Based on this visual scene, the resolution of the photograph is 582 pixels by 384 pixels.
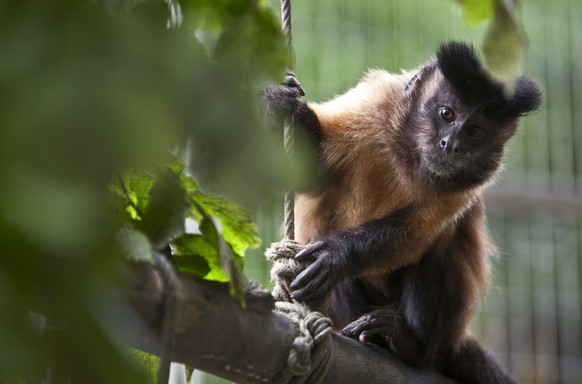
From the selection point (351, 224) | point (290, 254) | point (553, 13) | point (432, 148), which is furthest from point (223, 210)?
point (553, 13)

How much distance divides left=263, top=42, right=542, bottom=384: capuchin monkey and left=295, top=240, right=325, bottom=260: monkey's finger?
→ 0.36 m

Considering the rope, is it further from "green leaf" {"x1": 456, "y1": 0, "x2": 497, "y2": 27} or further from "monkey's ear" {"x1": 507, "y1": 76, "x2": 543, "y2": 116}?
"monkey's ear" {"x1": 507, "y1": 76, "x2": 543, "y2": 116}

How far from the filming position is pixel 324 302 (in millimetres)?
2920

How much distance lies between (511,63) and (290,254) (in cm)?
210

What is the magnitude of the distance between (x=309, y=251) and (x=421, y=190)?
1.01 m

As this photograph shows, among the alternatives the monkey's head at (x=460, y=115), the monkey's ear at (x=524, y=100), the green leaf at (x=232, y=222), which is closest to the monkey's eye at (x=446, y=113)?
the monkey's head at (x=460, y=115)

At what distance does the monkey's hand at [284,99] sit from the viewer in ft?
10.5

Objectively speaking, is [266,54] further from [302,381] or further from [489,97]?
[489,97]

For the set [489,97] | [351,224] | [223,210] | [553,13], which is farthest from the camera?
[553,13]

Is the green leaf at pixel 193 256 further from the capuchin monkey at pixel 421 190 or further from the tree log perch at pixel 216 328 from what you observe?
the capuchin monkey at pixel 421 190

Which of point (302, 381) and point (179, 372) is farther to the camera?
point (179, 372)

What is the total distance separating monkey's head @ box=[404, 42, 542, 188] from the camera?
3945 millimetres

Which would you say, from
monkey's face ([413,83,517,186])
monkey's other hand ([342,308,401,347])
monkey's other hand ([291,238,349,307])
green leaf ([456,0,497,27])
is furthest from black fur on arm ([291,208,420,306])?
green leaf ([456,0,497,27])

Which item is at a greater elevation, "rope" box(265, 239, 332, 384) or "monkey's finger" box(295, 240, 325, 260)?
"monkey's finger" box(295, 240, 325, 260)
